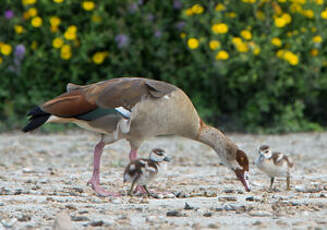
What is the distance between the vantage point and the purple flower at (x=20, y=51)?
13.1 meters

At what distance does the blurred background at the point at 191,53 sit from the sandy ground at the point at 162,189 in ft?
2.80

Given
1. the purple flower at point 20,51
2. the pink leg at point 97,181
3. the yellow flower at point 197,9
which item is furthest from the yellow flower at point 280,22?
Answer: the pink leg at point 97,181

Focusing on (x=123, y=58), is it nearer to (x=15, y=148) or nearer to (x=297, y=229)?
(x=15, y=148)

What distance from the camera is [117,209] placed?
6.17 meters

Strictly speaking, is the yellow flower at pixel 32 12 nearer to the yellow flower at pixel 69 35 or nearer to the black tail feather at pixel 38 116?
the yellow flower at pixel 69 35

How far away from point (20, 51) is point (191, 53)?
3015 mm

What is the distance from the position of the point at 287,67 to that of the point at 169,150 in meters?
2.88

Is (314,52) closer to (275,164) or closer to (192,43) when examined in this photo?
(192,43)

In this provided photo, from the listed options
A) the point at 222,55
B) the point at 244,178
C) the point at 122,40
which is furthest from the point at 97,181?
the point at 122,40

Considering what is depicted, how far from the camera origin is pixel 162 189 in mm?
7812

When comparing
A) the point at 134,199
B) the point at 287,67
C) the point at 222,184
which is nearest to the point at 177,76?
the point at 287,67

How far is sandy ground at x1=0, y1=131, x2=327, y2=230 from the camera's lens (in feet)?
18.3

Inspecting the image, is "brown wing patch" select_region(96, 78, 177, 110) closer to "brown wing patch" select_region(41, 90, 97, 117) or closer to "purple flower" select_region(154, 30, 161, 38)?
"brown wing patch" select_region(41, 90, 97, 117)

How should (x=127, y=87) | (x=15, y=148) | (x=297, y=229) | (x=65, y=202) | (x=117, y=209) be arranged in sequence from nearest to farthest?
(x=297, y=229) < (x=117, y=209) < (x=65, y=202) < (x=127, y=87) < (x=15, y=148)
